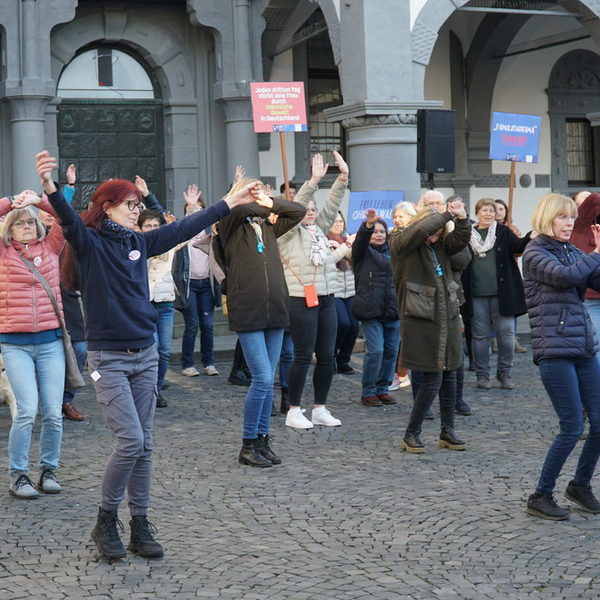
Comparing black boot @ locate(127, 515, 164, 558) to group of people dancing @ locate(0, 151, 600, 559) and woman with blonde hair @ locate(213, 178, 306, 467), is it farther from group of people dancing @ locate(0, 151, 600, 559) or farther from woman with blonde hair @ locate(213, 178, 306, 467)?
woman with blonde hair @ locate(213, 178, 306, 467)

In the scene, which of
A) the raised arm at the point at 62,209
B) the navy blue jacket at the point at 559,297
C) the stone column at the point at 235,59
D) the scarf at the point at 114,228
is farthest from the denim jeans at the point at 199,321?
the raised arm at the point at 62,209

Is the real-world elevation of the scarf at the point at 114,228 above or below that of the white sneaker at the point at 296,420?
above

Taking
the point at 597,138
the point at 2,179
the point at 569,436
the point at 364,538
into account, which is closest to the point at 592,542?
the point at 569,436

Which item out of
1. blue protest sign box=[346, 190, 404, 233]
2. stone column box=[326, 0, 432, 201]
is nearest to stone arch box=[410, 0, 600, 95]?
stone column box=[326, 0, 432, 201]

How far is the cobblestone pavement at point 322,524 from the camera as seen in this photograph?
5.27m

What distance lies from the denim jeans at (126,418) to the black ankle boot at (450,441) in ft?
9.74

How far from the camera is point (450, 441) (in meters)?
8.24

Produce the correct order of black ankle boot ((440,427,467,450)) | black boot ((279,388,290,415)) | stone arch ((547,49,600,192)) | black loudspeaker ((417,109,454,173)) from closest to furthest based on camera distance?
black ankle boot ((440,427,467,450)) → black boot ((279,388,290,415)) → black loudspeaker ((417,109,454,173)) → stone arch ((547,49,600,192))

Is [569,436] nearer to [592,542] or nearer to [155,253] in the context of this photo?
[592,542]

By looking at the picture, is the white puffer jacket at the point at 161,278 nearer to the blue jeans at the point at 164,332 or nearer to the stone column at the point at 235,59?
the blue jeans at the point at 164,332

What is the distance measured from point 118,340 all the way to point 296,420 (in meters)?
3.57

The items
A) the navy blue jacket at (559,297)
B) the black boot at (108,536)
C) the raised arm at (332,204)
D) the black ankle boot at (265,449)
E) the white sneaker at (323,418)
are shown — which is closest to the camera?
the black boot at (108,536)

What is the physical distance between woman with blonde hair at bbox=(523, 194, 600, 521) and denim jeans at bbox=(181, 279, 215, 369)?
619 cm

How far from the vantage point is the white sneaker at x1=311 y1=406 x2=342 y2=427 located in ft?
30.3
